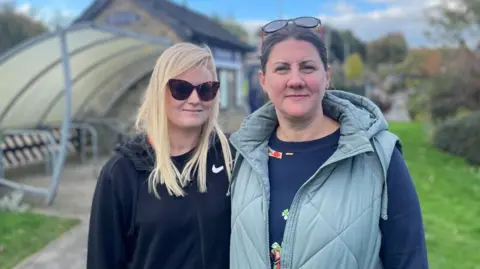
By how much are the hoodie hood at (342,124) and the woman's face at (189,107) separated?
214 millimetres

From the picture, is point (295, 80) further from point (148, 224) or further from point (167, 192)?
point (148, 224)

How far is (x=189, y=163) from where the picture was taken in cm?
213

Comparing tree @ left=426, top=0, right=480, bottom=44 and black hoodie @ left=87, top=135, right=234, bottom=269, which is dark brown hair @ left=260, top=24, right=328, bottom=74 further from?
tree @ left=426, top=0, right=480, bottom=44

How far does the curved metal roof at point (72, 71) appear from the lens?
738 cm

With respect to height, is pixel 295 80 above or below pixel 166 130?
above

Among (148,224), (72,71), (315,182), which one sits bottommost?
(148,224)

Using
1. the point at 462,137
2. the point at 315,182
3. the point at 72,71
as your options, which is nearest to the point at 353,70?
the point at 462,137

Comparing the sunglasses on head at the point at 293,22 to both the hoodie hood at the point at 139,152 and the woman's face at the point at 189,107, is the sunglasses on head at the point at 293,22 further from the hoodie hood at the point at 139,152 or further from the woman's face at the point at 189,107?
the hoodie hood at the point at 139,152

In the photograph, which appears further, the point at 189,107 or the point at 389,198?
the point at 189,107

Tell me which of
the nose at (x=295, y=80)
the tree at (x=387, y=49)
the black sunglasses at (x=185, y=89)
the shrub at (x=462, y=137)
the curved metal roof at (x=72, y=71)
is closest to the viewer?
the nose at (x=295, y=80)

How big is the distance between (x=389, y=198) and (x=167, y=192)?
92 centimetres

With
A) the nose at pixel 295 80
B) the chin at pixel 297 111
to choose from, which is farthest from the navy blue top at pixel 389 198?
the nose at pixel 295 80

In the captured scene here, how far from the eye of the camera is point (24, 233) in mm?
5570

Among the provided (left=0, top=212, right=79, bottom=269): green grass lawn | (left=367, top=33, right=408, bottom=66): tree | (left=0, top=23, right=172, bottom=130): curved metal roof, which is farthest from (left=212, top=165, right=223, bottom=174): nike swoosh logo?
(left=367, top=33, right=408, bottom=66): tree
